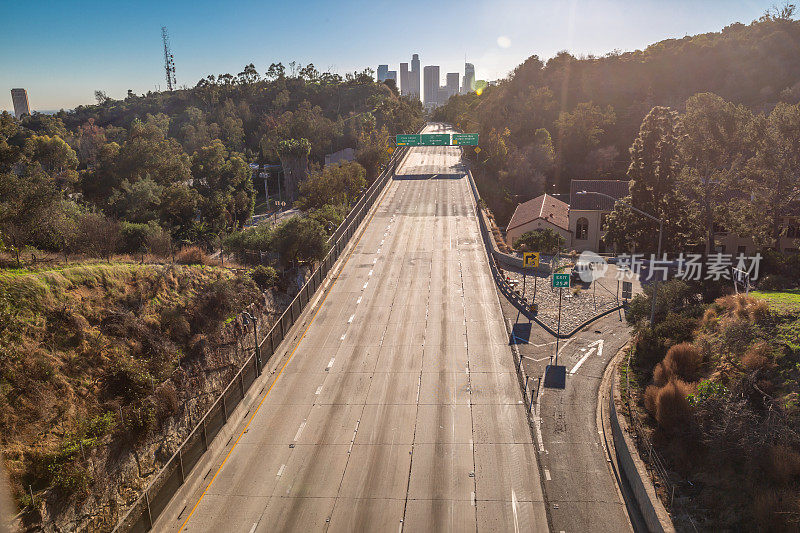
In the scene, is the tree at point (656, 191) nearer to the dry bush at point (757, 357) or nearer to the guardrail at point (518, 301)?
the guardrail at point (518, 301)

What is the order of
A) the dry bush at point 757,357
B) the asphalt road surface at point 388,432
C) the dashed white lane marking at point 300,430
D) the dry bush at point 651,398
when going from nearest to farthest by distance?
the asphalt road surface at point 388,432
the dry bush at point 757,357
the dashed white lane marking at point 300,430
the dry bush at point 651,398

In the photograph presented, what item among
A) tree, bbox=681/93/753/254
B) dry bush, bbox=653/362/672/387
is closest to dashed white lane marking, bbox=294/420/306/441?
dry bush, bbox=653/362/672/387

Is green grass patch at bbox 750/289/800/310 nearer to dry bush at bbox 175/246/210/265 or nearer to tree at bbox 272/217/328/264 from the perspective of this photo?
tree at bbox 272/217/328/264

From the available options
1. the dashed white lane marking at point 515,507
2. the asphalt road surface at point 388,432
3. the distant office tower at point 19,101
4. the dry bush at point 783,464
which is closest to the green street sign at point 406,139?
the asphalt road surface at point 388,432

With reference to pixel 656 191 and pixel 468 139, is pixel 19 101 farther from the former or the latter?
pixel 656 191

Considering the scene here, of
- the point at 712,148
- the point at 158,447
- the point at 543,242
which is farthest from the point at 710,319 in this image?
the point at 158,447

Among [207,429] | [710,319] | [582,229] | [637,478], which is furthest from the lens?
[582,229]

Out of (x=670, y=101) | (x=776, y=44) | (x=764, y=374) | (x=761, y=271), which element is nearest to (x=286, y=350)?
(x=764, y=374)
